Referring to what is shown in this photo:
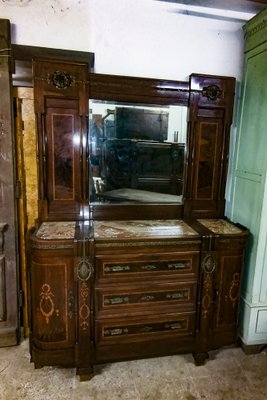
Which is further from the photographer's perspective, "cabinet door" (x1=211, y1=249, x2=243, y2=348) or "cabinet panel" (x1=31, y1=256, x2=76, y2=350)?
"cabinet door" (x1=211, y1=249, x2=243, y2=348)

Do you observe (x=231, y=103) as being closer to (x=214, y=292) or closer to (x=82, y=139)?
(x=82, y=139)

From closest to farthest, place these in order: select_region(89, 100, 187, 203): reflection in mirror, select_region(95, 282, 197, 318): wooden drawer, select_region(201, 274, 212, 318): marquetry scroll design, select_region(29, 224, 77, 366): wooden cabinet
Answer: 1. select_region(29, 224, 77, 366): wooden cabinet
2. select_region(95, 282, 197, 318): wooden drawer
3. select_region(201, 274, 212, 318): marquetry scroll design
4. select_region(89, 100, 187, 203): reflection in mirror

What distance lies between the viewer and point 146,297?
1.96 m

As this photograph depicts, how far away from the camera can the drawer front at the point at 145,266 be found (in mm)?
1867

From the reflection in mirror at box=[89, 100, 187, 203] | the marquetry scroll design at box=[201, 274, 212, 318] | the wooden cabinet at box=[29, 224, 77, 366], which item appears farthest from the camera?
the reflection in mirror at box=[89, 100, 187, 203]

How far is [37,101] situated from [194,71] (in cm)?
124

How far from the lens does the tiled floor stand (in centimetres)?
181

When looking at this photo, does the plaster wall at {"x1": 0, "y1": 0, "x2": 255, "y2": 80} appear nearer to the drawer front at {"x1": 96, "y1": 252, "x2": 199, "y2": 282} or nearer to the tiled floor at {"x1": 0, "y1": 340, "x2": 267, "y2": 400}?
the drawer front at {"x1": 96, "y1": 252, "x2": 199, "y2": 282}

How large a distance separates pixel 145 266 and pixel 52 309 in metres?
0.67

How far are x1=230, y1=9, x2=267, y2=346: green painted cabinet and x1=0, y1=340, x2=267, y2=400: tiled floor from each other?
0.29 meters

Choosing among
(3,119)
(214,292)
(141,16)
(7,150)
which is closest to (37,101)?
(3,119)

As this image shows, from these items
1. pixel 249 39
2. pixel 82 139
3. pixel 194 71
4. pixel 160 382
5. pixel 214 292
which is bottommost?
pixel 160 382

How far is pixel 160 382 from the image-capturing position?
1.92 meters

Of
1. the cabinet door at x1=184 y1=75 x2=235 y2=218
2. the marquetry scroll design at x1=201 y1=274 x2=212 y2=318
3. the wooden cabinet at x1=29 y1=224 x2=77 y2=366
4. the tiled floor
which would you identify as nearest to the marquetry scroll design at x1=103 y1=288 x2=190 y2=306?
the marquetry scroll design at x1=201 y1=274 x2=212 y2=318
